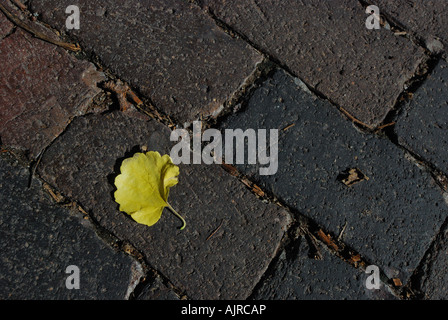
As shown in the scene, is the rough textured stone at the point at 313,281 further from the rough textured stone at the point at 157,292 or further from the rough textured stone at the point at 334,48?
the rough textured stone at the point at 334,48

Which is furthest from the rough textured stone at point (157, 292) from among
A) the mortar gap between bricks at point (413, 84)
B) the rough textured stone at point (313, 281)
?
the mortar gap between bricks at point (413, 84)

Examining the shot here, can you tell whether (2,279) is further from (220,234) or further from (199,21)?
(199,21)

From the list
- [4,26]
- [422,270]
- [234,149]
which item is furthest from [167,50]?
[422,270]

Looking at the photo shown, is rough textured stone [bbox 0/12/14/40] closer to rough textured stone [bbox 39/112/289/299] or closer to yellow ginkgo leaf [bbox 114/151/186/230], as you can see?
rough textured stone [bbox 39/112/289/299]

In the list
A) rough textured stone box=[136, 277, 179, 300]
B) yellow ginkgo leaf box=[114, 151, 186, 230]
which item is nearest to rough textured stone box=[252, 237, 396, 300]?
rough textured stone box=[136, 277, 179, 300]

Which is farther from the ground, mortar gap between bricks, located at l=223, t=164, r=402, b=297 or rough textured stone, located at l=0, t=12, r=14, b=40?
rough textured stone, located at l=0, t=12, r=14, b=40

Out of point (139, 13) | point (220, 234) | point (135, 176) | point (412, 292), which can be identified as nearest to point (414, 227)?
point (412, 292)
